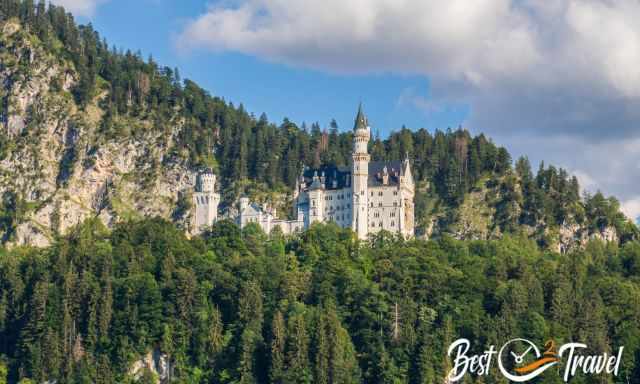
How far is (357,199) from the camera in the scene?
150m

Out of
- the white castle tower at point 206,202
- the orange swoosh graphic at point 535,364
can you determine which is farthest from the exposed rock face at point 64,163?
the orange swoosh graphic at point 535,364

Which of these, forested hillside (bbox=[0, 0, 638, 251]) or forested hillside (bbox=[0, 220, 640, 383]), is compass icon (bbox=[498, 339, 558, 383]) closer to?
forested hillside (bbox=[0, 220, 640, 383])

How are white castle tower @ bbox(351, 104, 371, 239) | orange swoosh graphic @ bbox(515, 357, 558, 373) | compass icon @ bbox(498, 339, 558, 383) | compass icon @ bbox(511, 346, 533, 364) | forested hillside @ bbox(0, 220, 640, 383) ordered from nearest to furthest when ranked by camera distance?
compass icon @ bbox(498, 339, 558, 383) < orange swoosh graphic @ bbox(515, 357, 558, 373) < compass icon @ bbox(511, 346, 533, 364) < forested hillside @ bbox(0, 220, 640, 383) < white castle tower @ bbox(351, 104, 371, 239)

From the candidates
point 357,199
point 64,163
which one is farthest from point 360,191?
point 64,163

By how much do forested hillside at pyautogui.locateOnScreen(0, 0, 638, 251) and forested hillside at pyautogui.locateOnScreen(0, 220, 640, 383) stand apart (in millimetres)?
30387

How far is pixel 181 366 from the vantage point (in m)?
118

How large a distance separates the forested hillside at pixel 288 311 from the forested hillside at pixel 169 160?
30387 millimetres

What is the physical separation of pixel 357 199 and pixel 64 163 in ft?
154

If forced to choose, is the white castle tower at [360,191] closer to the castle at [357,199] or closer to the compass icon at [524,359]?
the castle at [357,199]

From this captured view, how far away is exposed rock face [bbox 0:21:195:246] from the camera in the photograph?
17062 cm

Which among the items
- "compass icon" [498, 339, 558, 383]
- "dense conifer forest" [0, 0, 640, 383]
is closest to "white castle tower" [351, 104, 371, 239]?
"dense conifer forest" [0, 0, 640, 383]

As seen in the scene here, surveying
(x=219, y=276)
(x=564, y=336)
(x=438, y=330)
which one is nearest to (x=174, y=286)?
(x=219, y=276)

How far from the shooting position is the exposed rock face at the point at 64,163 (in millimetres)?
170625

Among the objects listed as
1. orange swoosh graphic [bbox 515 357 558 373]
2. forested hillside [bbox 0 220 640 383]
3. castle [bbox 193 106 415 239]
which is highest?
castle [bbox 193 106 415 239]
